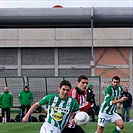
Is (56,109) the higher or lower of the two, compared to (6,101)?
higher

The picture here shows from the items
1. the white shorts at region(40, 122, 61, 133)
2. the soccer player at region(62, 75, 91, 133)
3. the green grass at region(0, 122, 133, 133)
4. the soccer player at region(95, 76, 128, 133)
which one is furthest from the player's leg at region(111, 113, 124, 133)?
the white shorts at region(40, 122, 61, 133)

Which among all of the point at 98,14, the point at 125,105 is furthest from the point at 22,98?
the point at 98,14

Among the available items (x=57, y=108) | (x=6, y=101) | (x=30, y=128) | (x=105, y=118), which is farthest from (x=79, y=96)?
(x=6, y=101)

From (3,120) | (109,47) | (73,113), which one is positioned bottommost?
(3,120)

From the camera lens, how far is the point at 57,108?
9.05 m

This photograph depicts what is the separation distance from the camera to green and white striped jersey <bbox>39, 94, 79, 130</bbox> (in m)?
9.04

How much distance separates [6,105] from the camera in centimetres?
2191

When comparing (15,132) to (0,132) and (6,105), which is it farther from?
(6,105)

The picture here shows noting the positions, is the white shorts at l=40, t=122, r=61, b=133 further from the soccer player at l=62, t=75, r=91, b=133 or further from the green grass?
the green grass

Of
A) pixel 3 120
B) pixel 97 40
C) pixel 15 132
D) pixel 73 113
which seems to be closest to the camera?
pixel 73 113

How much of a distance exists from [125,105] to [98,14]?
7.81 m

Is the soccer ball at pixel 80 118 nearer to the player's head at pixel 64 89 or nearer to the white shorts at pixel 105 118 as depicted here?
the player's head at pixel 64 89

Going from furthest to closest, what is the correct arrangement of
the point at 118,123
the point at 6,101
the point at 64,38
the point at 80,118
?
the point at 64,38 < the point at 6,101 < the point at 118,123 < the point at 80,118

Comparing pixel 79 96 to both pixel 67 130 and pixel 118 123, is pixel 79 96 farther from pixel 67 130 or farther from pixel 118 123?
pixel 118 123
